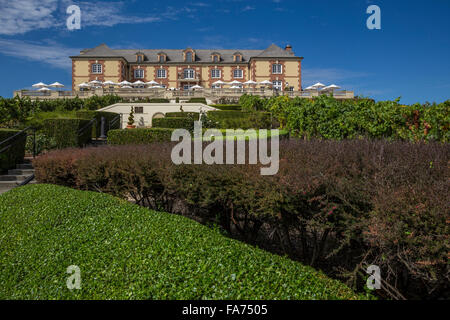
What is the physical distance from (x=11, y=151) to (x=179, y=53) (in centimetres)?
4576

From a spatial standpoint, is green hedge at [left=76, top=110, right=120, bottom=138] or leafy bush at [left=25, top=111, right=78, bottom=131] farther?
green hedge at [left=76, top=110, right=120, bottom=138]

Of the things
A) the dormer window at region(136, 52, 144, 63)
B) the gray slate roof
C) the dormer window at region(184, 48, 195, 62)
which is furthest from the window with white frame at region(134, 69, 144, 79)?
the dormer window at region(184, 48, 195, 62)

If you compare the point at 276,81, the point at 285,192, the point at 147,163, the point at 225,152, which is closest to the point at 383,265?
the point at 285,192

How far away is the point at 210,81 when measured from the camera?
5116 centimetres

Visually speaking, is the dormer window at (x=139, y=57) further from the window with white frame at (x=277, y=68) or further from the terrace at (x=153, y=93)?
the window with white frame at (x=277, y=68)

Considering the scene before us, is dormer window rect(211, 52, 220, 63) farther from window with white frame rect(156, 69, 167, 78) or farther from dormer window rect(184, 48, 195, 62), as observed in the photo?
window with white frame rect(156, 69, 167, 78)

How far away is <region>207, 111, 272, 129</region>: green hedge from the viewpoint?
1749cm

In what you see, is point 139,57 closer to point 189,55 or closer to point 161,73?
point 161,73

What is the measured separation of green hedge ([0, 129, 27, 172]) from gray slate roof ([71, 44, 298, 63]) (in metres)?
41.4

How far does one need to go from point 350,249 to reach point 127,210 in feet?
10.9

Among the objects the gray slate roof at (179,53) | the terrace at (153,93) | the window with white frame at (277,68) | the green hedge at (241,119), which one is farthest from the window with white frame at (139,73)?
the green hedge at (241,119)

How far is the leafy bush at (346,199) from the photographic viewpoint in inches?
119

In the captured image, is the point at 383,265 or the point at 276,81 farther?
the point at 276,81
